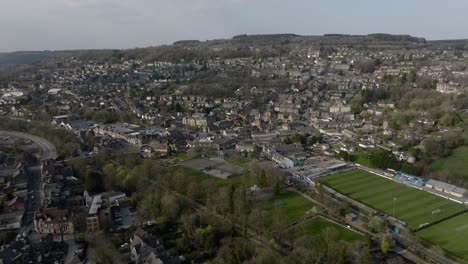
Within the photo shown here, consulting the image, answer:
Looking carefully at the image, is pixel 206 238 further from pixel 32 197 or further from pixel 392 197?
pixel 32 197

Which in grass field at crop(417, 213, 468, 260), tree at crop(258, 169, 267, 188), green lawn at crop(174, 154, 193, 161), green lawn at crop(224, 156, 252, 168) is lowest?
grass field at crop(417, 213, 468, 260)

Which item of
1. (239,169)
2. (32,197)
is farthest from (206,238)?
(32,197)

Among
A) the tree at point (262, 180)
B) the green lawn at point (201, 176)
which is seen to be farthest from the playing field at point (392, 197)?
the green lawn at point (201, 176)

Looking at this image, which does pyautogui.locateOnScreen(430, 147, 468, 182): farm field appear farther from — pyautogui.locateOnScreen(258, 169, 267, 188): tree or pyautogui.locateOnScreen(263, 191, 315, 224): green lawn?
pyautogui.locateOnScreen(258, 169, 267, 188): tree

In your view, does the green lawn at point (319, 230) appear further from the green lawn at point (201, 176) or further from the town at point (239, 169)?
the green lawn at point (201, 176)

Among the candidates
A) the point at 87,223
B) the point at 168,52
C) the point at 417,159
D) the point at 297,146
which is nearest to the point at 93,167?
the point at 87,223

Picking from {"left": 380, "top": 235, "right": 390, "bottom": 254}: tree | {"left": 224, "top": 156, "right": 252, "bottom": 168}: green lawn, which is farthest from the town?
{"left": 224, "top": 156, "right": 252, "bottom": 168}: green lawn
